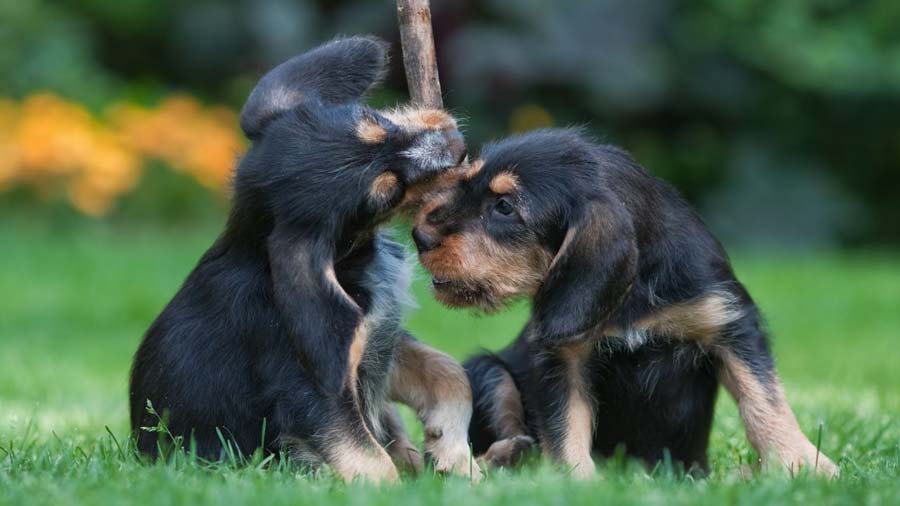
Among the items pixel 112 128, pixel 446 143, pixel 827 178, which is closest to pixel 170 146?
pixel 112 128

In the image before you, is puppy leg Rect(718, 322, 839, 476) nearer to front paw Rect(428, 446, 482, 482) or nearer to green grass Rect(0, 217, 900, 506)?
green grass Rect(0, 217, 900, 506)

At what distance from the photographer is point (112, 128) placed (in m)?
15.9

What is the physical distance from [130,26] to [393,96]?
410 centimetres

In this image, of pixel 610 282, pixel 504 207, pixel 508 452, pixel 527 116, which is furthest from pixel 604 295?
pixel 527 116

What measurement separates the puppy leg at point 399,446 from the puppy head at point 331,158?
94 cm

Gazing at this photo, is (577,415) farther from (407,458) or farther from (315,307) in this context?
(315,307)

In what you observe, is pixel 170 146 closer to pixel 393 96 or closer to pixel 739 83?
pixel 393 96

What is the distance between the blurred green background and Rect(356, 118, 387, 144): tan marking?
6967mm

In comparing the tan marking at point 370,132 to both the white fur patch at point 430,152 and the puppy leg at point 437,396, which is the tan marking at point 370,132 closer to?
the white fur patch at point 430,152

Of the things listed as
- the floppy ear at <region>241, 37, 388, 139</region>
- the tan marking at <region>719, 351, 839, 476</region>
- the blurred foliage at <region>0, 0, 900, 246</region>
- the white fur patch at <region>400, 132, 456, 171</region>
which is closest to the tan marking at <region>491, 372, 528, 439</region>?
the tan marking at <region>719, 351, 839, 476</region>

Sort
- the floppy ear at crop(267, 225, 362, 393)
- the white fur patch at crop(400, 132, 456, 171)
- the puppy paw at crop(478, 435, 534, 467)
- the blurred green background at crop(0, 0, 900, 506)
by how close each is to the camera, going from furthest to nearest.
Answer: the blurred green background at crop(0, 0, 900, 506) → the puppy paw at crop(478, 435, 534, 467) → the white fur patch at crop(400, 132, 456, 171) → the floppy ear at crop(267, 225, 362, 393)

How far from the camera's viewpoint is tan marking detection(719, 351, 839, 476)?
201 inches

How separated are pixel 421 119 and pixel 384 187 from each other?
0.35 meters

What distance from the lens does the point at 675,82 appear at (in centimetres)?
1591
